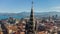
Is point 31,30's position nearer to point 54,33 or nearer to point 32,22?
point 32,22

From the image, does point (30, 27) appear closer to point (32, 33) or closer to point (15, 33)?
point (32, 33)

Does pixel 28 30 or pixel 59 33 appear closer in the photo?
pixel 28 30

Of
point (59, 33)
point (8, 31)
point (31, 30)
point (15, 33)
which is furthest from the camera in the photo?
point (59, 33)

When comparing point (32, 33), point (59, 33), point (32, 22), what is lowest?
point (59, 33)

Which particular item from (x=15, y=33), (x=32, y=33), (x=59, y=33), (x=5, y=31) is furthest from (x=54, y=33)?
(x=32, y=33)

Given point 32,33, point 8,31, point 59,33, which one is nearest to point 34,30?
point 32,33

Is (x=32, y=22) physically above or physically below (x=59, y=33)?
above

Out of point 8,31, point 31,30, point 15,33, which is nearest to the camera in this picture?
point 31,30

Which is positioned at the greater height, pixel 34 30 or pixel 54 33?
pixel 34 30

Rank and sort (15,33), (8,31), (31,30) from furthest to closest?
(8,31) → (15,33) → (31,30)
